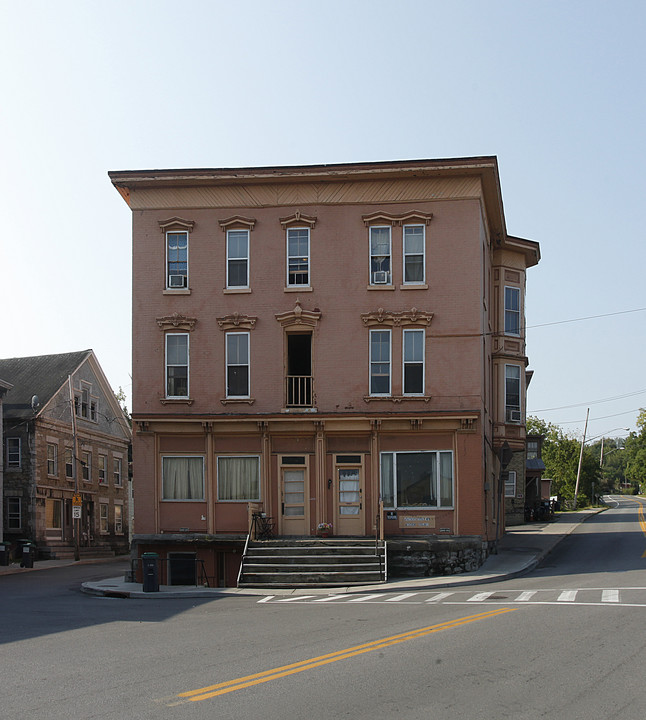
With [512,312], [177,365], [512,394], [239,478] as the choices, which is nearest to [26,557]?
[177,365]

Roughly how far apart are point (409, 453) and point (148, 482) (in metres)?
8.15

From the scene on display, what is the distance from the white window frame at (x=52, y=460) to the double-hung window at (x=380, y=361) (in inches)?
1018

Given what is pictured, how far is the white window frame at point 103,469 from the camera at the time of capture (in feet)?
174

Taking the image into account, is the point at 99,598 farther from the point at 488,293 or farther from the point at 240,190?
the point at 488,293

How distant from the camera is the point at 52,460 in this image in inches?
1870

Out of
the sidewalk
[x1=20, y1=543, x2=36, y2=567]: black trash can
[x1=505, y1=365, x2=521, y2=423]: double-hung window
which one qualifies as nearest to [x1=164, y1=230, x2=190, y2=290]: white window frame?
the sidewalk

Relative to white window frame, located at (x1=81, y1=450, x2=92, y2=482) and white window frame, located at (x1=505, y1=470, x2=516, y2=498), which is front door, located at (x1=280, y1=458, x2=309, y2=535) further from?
white window frame, located at (x1=505, y1=470, x2=516, y2=498)

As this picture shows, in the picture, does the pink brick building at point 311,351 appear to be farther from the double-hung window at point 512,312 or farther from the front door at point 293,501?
the double-hung window at point 512,312

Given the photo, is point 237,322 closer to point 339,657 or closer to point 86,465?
point 339,657

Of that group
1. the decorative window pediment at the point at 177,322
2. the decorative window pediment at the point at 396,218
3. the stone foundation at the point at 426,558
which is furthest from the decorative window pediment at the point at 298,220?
the stone foundation at the point at 426,558

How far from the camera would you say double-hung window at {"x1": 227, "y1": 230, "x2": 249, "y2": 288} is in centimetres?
2800

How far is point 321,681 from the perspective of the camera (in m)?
9.78

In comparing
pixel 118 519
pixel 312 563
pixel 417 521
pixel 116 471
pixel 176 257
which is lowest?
pixel 118 519

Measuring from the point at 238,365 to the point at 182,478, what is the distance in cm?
395
